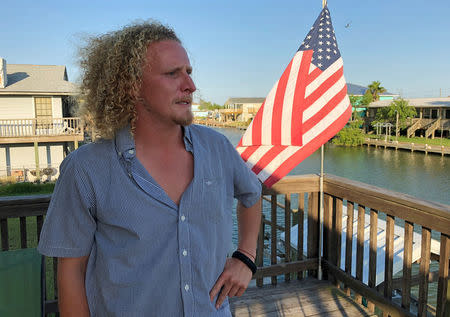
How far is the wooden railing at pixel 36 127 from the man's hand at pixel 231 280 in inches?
727

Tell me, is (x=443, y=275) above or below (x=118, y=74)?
below

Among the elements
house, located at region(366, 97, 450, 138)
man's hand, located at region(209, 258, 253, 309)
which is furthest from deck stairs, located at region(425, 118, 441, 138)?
man's hand, located at region(209, 258, 253, 309)

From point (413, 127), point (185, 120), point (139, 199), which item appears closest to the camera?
point (139, 199)

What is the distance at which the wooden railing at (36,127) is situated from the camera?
61.4 ft

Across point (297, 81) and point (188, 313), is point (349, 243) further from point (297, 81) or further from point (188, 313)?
point (188, 313)

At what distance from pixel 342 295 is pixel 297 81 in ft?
5.87

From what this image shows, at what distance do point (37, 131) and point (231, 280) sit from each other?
20402mm

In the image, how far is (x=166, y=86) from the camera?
48.3 inches

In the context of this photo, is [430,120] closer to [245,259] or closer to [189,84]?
[245,259]

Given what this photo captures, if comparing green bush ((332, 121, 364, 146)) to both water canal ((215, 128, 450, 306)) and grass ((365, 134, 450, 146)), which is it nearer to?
grass ((365, 134, 450, 146))

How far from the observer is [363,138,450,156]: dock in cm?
4089

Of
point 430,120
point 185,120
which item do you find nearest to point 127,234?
point 185,120

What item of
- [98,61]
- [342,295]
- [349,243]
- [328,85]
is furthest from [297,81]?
[98,61]

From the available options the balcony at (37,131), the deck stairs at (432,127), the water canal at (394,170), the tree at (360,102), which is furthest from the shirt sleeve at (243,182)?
the tree at (360,102)
